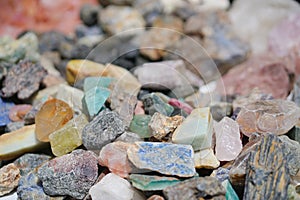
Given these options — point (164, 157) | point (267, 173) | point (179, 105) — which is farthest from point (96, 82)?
point (267, 173)

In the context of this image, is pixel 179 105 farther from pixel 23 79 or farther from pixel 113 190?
pixel 23 79

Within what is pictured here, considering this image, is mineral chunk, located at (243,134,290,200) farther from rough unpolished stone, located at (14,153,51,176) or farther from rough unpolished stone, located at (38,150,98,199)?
rough unpolished stone, located at (14,153,51,176)

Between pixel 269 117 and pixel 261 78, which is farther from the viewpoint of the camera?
pixel 261 78

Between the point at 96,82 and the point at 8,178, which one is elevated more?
the point at 96,82

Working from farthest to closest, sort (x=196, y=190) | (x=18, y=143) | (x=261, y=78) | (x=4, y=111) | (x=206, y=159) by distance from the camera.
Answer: (x=261, y=78), (x=4, y=111), (x=18, y=143), (x=206, y=159), (x=196, y=190)

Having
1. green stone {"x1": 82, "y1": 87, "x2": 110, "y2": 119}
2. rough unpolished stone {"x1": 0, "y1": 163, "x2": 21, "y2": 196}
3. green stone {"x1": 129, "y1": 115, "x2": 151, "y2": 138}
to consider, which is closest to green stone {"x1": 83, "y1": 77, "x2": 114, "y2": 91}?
green stone {"x1": 82, "y1": 87, "x2": 110, "y2": 119}

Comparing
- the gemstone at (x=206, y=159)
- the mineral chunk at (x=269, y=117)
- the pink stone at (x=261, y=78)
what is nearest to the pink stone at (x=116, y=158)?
the gemstone at (x=206, y=159)

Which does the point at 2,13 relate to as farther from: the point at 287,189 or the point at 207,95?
the point at 287,189

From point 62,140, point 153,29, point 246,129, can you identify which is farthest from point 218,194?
point 153,29
